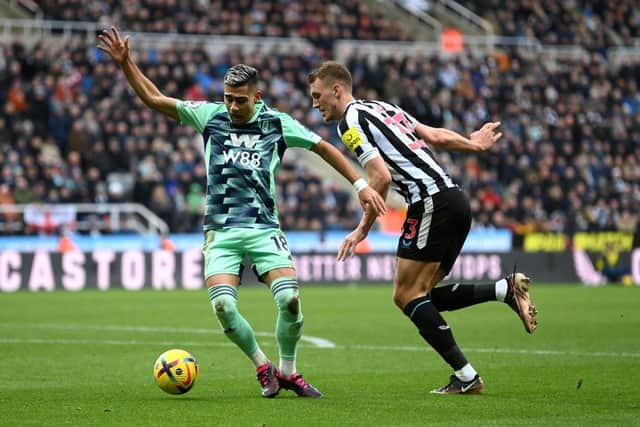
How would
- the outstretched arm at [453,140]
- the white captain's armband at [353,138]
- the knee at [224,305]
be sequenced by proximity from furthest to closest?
the outstretched arm at [453,140], the white captain's armband at [353,138], the knee at [224,305]

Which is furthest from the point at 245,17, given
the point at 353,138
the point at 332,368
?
the point at 353,138

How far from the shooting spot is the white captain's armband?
8.14 meters

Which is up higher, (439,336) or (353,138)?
(353,138)

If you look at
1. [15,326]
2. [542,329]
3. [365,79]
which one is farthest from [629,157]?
[15,326]

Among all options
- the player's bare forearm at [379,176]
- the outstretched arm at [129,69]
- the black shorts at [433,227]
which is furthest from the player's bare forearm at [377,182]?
the outstretched arm at [129,69]

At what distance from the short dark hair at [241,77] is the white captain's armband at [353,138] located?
0.72 m

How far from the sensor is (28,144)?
26.4 m

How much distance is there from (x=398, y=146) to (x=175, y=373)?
2.18 metres

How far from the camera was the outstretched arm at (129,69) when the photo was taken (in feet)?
26.2

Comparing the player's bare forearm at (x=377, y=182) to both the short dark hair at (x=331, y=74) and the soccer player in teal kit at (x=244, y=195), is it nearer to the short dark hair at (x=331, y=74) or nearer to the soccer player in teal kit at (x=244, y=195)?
the soccer player in teal kit at (x=244, y=195)

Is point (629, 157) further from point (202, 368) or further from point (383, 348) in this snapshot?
point (202, 368)

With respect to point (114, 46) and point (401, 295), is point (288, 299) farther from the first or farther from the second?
point (114, 46)

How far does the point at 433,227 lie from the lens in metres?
8.30

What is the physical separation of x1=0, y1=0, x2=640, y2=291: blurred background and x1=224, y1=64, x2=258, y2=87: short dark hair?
635 inches
